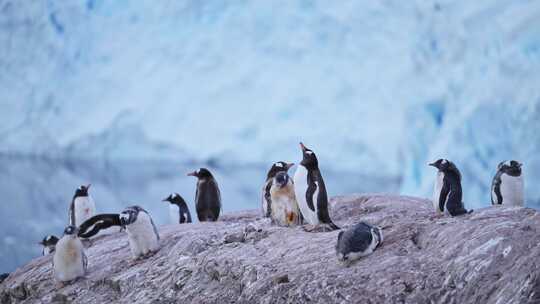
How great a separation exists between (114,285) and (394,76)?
25.8 feet

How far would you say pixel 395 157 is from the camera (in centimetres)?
1182

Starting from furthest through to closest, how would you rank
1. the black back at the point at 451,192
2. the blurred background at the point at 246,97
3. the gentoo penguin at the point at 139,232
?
1. the blurred background at the point at 246,97
2. the gentoo penguin at the point at 139,232
3. the black back at the point at 451,192

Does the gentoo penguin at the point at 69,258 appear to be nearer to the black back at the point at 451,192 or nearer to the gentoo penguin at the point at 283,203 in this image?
the gentoo penguin at the point at 283,203

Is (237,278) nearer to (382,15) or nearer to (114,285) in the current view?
(114,285)

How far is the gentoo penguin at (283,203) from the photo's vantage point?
512 centimetres

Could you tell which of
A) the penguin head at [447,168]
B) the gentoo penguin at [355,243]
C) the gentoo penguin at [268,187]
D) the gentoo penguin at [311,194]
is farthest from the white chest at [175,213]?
the gentoo penguin at [355,243]

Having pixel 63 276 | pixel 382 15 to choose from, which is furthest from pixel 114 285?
pixel 382 15

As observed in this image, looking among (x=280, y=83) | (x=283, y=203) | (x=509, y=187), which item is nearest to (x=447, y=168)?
(x=283, y=203)

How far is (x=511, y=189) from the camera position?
572 centimetres

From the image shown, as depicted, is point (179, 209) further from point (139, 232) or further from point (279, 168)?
point (139, 232)

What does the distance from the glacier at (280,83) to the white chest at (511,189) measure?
3095 mm

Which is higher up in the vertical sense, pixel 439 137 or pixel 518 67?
pixel 518 67

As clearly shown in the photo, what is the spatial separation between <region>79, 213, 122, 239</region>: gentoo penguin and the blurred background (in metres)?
4.27

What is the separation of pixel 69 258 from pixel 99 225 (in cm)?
113
